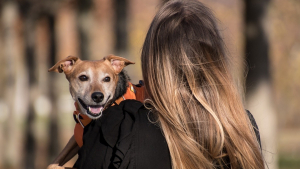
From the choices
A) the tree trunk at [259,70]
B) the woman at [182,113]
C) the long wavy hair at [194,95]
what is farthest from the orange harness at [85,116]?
the tree trunk at [259,70]

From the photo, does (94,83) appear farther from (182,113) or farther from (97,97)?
(182,113)

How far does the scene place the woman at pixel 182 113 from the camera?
8.62 ft

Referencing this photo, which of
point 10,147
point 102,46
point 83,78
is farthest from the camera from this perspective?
point 102,46

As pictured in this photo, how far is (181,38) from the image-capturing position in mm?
2791

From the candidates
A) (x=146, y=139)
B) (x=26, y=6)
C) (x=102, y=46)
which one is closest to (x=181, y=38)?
(x=146, y=139)

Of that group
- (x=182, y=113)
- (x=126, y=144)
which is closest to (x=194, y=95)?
(x=182, y=113)

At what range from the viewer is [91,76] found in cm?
415

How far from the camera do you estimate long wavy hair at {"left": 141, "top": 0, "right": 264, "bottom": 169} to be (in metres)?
2.71

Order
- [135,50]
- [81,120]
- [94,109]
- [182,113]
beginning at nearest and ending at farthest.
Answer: [182,113] < [81,120] < [94,109] < [135,50]

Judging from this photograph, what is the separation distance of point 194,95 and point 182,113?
13 cm

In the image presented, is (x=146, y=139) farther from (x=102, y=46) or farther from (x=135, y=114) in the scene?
(x=102, y=46)

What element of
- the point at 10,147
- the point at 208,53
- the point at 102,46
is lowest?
the point at 10,147

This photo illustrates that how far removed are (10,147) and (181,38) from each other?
1493cm

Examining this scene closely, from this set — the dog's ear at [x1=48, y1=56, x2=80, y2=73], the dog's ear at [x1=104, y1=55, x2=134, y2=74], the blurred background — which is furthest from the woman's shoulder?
the blurred background
